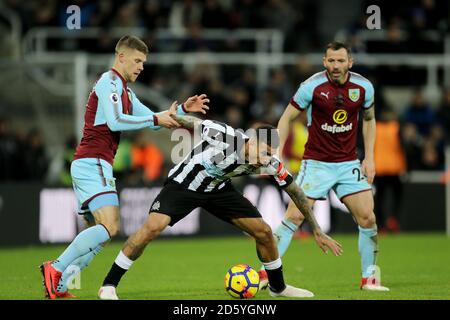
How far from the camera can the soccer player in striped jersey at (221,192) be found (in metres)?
8.71

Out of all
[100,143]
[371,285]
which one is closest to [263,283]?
[371,285]

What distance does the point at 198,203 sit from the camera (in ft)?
29.2

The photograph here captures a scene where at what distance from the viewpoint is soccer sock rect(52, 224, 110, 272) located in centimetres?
882

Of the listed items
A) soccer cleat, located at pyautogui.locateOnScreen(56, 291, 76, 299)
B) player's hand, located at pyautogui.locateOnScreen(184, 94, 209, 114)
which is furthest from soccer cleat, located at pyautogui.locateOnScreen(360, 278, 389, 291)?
soccer cleat, located at pyautogui.locateOnScreen(56, 291, 76, 299)

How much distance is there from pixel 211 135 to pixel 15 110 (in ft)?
32.0

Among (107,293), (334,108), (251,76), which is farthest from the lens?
(251,76)

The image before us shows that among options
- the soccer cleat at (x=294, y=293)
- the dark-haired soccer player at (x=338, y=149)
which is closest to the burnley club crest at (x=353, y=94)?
the dark-haired soccer player at (x=338, y=149)

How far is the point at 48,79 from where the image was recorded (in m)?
17.8

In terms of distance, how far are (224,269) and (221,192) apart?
3228 mm

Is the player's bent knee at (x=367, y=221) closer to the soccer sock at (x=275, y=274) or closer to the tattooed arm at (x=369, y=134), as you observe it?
the tattooed arm at (x=369, y=134)

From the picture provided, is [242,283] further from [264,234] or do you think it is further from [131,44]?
[131,44]

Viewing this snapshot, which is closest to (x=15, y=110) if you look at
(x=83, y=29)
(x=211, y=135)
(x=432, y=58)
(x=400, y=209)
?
(x=83, y=29)

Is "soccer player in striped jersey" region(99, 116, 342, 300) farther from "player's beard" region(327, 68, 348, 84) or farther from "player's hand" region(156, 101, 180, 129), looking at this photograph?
"player's beard" region(327, 68, 348, 84)

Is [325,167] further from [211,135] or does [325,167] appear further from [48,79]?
[48,79]
